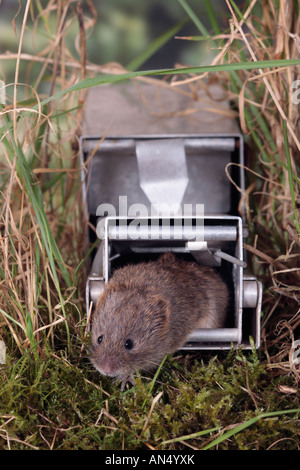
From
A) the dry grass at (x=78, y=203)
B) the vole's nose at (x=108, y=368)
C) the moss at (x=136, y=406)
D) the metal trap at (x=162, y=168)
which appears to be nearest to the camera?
the moss at (x=136, y=406)

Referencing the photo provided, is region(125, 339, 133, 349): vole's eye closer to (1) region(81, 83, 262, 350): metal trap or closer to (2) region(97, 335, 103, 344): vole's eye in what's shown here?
(2) region(97, 335, 103, 344): vole's eye

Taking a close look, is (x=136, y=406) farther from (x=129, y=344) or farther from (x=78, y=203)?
(x=78, y=203)

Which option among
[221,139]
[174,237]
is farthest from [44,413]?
[221,139]

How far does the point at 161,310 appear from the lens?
1.75 metres

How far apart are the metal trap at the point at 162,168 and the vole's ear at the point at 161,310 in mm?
150

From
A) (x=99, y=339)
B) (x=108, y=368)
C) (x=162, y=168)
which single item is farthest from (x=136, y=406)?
(x=162, y=168)

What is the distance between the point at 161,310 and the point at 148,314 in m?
0.06

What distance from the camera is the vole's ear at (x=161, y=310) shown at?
174cm

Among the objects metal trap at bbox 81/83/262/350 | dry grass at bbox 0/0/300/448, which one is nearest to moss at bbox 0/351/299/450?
dry grass at bbox 0/0/300/448

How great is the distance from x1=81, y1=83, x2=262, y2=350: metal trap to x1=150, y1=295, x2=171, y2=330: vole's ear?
150 millimetres

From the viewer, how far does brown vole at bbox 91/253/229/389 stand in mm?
1674

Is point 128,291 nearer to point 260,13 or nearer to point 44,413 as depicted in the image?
point 44,413

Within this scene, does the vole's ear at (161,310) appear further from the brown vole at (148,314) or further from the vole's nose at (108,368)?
the vole's nose at (108,368)

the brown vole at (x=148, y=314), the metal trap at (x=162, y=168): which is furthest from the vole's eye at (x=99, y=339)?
the metal trap at (x=162, y=168)
